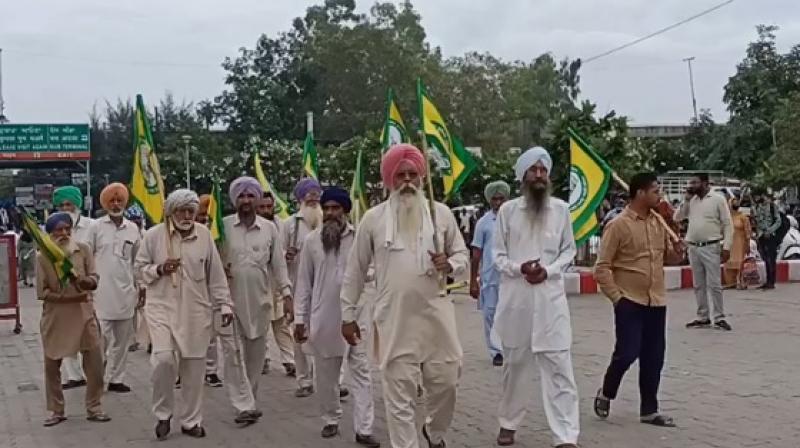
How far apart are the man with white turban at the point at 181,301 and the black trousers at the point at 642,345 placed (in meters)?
2.77

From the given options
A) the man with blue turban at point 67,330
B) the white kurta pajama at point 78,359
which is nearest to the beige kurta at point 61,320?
the man with blue turban at point 67,330

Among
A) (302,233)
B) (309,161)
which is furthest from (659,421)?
(309,161)

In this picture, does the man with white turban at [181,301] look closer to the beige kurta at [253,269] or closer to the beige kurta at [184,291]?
the beige kurta at [184,291]

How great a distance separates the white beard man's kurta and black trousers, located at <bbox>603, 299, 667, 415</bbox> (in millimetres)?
4450

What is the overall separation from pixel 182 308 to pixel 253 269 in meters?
0.81

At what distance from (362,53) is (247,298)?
49074 mm

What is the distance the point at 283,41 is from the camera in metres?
66.6

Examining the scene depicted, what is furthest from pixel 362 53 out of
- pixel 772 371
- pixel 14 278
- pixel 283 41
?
pixel 772 371

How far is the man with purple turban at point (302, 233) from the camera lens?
30.0ft

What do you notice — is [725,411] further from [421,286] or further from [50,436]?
[50,436]

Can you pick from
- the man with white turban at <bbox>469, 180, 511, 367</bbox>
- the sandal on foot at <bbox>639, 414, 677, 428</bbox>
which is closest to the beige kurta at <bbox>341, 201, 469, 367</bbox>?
the sandal on foot at <bbox>639, 414, 677, 428</bbox>

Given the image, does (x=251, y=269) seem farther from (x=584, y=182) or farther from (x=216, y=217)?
(x=584, y=182)

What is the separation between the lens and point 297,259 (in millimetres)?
9234

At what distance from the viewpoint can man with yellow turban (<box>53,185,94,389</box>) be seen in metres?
9.92
